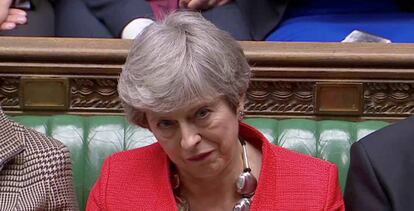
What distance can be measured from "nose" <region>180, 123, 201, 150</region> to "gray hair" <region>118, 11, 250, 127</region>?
4 centimetres

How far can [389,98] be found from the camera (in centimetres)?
185

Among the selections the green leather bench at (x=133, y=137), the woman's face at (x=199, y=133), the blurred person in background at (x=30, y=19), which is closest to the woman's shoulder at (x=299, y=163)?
the woman's face at (x=199, y=133)

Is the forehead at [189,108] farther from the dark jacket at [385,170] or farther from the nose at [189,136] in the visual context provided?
the dark jacket at [385,170]

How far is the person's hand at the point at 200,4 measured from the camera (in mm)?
2053

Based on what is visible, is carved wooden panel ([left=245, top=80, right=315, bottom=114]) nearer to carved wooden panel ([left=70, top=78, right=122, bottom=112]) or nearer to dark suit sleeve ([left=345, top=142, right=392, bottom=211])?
carved wooden panel ([left=70, top=78, right=122, bottom=112])

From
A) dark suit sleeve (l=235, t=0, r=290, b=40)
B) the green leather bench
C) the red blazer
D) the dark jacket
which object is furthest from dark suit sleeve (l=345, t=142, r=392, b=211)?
dark suit sleeve (l=235, t=0, r=290, b=40)

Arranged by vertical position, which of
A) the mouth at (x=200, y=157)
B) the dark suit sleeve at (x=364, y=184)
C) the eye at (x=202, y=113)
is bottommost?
the mouth at (x=200, y=157)

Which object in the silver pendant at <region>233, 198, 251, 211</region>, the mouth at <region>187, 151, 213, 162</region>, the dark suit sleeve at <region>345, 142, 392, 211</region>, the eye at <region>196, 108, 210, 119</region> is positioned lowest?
the silver pendant at <region>233, 198, 251, 211</region>

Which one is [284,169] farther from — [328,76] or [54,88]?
[54,88]

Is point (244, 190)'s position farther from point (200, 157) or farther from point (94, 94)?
point (94, 94)

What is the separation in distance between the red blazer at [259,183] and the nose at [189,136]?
154 mm

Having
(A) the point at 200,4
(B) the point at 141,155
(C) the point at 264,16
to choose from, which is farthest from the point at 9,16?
(B) the point at 141,155

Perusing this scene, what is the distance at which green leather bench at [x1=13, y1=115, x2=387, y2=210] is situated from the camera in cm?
180

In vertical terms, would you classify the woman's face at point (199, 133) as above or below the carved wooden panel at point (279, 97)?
above
